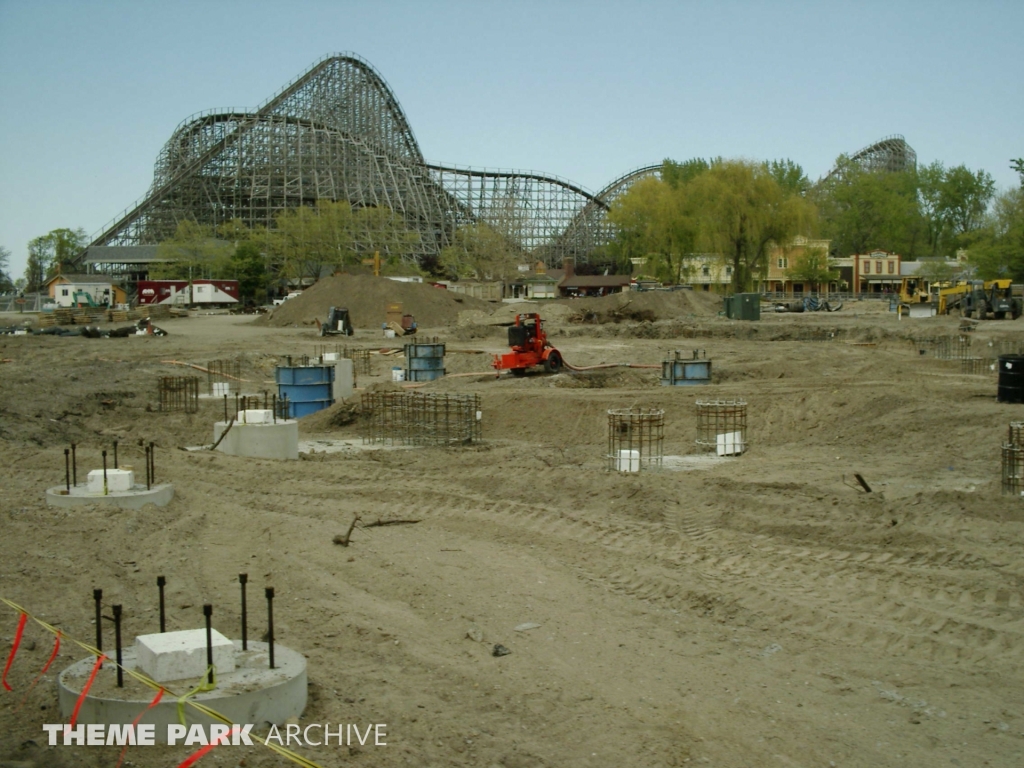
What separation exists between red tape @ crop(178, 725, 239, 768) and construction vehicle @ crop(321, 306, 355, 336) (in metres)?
34.6

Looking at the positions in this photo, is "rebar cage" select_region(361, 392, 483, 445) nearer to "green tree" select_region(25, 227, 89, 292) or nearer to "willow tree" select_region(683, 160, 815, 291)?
"willow tree" select_region(683, 160, 815, 291)

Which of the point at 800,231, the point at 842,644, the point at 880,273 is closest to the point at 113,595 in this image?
the point at 842,644

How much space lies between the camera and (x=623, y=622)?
6871 millimetres

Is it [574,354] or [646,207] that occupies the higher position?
[646,207]

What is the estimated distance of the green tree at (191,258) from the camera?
67.8 metres

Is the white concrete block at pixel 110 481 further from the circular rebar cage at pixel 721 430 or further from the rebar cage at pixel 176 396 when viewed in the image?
the rebar cage at pixel 176 396

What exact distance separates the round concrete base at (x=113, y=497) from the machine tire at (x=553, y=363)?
45.8ft

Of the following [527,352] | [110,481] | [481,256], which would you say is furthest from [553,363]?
[481,256]

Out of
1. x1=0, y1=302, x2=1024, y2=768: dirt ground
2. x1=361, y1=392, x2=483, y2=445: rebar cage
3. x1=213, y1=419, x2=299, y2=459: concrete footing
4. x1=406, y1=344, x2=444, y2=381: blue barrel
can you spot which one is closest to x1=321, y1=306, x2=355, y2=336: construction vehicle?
x1=406, y1=344, x2=444, y2=381: blue barrel

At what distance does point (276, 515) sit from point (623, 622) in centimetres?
406

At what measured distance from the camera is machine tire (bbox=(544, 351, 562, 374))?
22.7m

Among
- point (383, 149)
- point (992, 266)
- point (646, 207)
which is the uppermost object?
point (383, 149)

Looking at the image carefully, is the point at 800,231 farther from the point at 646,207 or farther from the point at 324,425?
the point at 324,425

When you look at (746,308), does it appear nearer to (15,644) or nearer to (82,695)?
(15,644)
